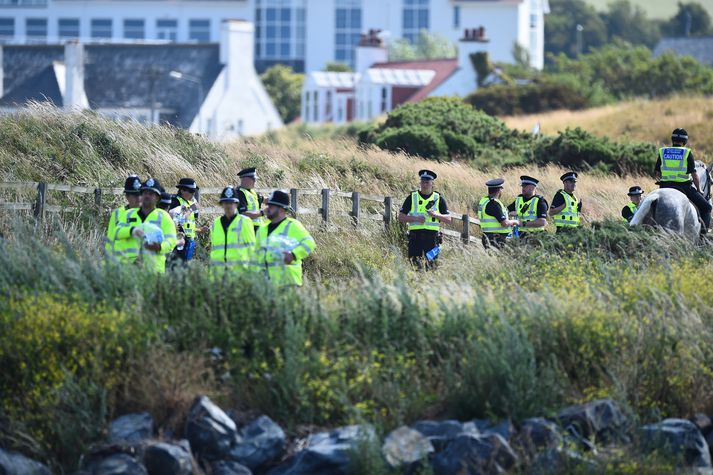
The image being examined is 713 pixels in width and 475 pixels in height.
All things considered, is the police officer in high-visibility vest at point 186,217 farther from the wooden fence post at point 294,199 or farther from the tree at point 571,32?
the tree at point 571,32

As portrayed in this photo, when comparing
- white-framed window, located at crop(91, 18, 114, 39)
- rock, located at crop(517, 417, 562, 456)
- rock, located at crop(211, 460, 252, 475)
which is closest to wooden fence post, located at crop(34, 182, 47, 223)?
rock, located at crop(211, 460, 252, 475)

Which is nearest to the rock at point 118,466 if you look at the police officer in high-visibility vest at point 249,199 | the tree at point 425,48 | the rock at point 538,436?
the rock at point 538,436

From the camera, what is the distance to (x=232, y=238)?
1548cm

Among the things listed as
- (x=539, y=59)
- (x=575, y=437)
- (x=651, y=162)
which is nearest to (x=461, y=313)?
(x=575, y=437)

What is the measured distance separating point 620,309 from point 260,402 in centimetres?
399

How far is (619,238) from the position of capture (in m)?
18.4

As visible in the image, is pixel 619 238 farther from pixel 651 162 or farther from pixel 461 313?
pixel 651 162

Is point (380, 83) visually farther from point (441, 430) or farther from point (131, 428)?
point (131, 428)

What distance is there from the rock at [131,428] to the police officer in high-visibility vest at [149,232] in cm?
231

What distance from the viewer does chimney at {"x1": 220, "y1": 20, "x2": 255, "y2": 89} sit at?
72.6 meters

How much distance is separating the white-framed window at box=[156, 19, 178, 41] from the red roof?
1437 inches

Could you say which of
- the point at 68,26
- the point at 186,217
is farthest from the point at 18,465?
the point at 68,26

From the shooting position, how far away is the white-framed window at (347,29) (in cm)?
11038

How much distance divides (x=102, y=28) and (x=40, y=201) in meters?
93.5
